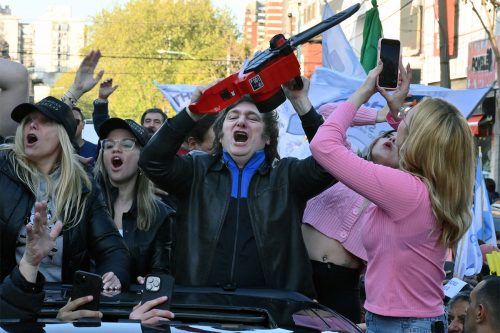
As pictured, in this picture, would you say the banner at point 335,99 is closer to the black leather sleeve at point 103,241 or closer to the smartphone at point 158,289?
the black leather sleeve at point 103,241

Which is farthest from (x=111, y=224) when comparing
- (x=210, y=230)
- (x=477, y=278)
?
(x=477, y=278)

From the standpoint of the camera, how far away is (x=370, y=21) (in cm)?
1355

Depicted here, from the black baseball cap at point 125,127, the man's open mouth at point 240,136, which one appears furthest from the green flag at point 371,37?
the man's open mouth at point 240,136

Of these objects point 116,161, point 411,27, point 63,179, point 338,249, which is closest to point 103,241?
point 63,179

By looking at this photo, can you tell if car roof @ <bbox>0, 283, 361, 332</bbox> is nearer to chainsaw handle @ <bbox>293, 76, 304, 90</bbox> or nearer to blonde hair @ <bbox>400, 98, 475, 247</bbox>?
blonde hair @ <bbox>400, 98, 475, 247</bbox>

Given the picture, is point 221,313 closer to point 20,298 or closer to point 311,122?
point 20,298

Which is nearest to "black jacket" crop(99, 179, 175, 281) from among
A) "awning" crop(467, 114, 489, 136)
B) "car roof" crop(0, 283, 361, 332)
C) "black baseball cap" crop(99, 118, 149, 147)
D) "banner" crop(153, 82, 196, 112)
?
"black baseball cap" crop(99, 118, 149, 147)

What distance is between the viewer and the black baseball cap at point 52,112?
5.05 metres

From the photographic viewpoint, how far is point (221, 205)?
Result: 199 inches

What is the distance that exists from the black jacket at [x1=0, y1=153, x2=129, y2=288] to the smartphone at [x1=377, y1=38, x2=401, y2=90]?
4.54 ft

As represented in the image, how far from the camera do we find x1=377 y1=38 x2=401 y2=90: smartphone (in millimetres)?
4473

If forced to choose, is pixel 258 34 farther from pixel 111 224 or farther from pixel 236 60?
pixel 111 224

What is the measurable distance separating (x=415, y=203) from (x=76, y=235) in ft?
5.19

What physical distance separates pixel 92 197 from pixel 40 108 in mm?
506
